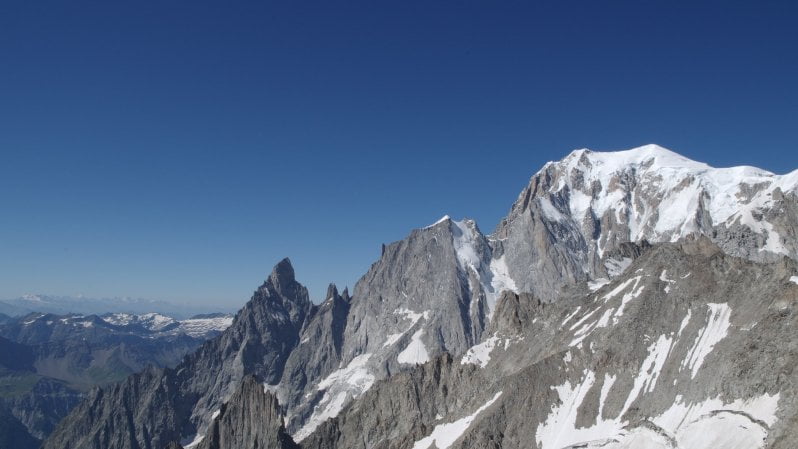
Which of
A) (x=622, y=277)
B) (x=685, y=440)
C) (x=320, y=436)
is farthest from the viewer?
(x=320, y=436)

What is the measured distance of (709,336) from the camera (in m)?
104

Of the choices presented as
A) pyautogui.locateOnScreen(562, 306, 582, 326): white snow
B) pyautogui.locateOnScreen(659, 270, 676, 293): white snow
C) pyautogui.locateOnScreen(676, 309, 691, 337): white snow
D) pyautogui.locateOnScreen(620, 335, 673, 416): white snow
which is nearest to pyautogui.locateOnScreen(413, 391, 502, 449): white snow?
pyautogui.locateOnScreen(562, 306, 582, 326): white snow

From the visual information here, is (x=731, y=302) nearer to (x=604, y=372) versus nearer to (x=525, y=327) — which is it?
(x=604, y=372)

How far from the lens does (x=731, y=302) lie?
357 ft

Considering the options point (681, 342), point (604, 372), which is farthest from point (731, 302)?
point (604, 372)

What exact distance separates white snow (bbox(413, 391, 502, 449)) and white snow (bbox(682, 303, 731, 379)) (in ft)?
135

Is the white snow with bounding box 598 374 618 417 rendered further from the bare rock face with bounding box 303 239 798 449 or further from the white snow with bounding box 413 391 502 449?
Result: the white snow with bounding box 413 391 502 449

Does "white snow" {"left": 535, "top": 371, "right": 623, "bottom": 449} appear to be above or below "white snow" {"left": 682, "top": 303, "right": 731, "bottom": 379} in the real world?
below

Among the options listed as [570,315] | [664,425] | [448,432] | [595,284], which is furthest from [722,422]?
[595,284]

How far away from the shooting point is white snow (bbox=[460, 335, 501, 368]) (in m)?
156

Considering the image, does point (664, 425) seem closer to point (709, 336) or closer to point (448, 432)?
point (709, 336)

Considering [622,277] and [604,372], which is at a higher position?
[622,277]

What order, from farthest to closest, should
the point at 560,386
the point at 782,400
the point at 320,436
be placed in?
the point at 320,436
the point at 560,386
the point at 782,400

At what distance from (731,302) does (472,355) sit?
70174mm
